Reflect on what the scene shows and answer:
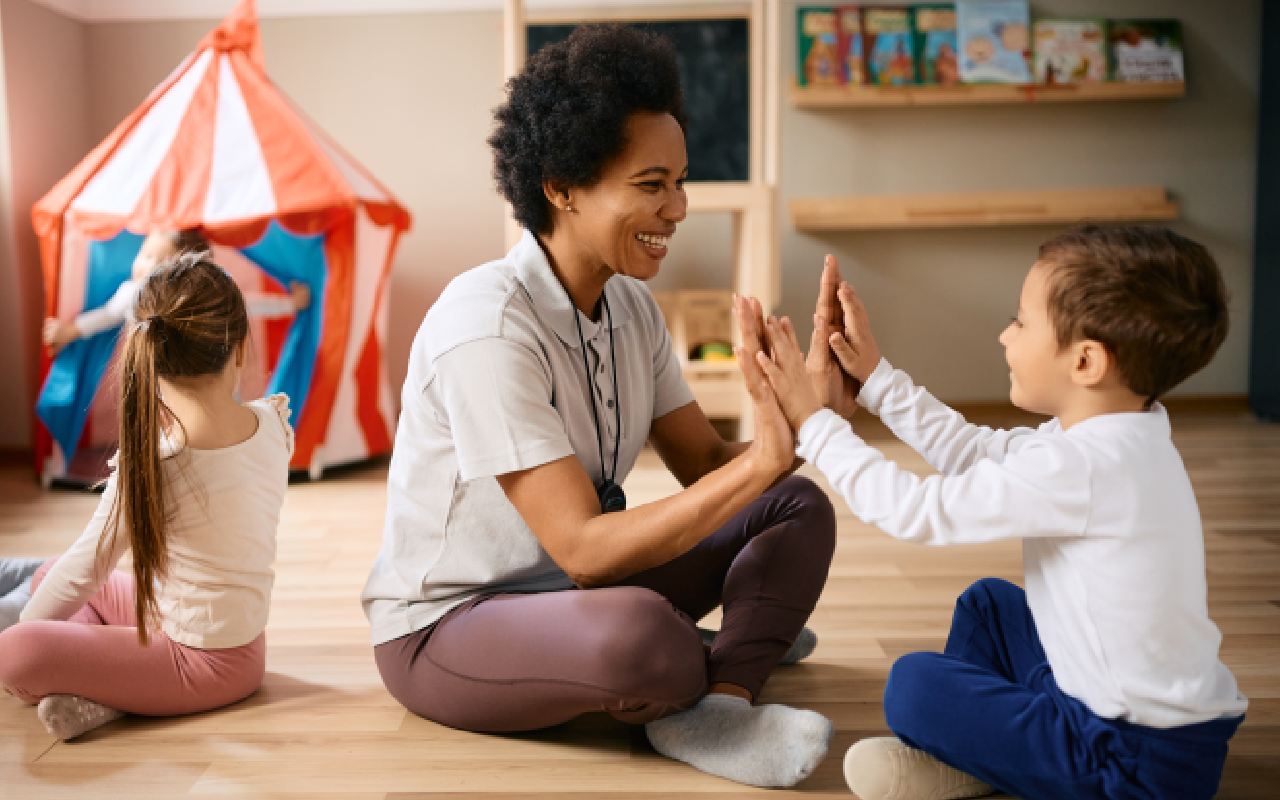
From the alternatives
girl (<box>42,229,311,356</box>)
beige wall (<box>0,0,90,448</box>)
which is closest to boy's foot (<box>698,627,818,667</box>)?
girl (<box>42,229,311,356</box>)

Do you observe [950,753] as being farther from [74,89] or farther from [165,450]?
[74,89]

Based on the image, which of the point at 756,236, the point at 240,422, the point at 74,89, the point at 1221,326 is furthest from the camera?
the point at 74,89

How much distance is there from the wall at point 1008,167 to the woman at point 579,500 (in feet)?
8.34

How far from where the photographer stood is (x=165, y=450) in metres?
1.32

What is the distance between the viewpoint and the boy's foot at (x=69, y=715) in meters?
1.28

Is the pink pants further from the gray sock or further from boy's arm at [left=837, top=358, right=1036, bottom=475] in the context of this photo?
boy's arm at [left=837, top=358, right=1036, bottom=475]

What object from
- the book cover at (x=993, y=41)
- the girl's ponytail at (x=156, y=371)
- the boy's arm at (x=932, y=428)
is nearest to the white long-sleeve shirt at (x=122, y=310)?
the girl's ponytail at (x=156, y=371)

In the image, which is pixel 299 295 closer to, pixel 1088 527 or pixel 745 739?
pixel 745 739

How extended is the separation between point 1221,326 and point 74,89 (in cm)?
378

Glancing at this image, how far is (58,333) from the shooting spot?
2865 millimetres

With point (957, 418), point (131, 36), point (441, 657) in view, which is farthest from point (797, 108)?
point (441, 657)

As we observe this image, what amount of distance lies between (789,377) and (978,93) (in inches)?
114

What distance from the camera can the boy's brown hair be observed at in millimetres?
987

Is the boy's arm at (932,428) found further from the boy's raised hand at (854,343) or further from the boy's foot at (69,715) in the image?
the boy's foot at (69,715)
